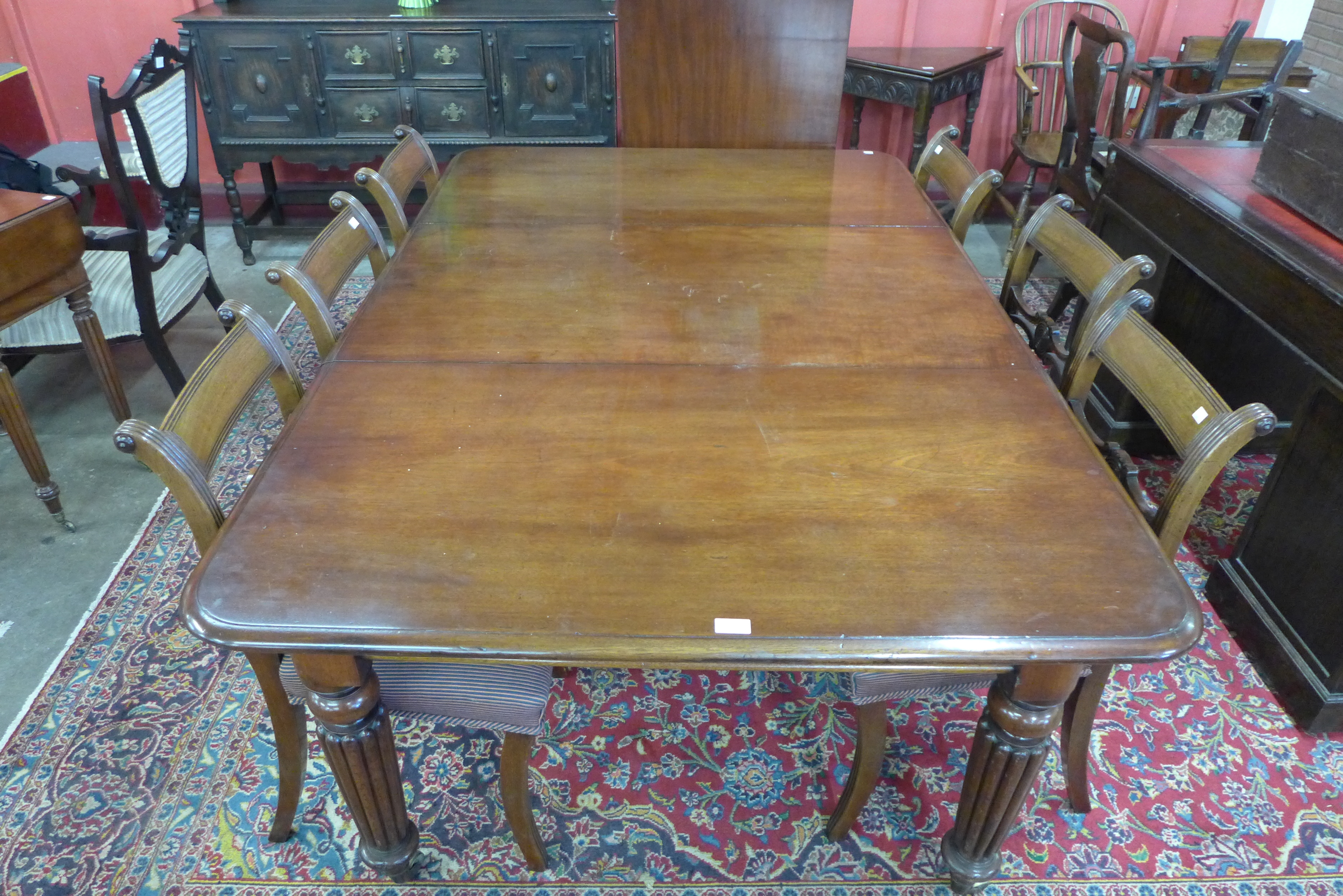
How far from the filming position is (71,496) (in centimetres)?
238

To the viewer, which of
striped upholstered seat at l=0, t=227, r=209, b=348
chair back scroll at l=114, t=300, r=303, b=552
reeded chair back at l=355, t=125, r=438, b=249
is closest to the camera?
chair back scroll at l=114, t=300, r=303, b=552

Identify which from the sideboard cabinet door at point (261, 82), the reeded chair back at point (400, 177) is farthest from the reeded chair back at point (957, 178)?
the sideboard cabinet door at point (261, 82)

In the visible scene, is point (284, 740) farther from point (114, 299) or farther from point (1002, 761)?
point (114, 299)

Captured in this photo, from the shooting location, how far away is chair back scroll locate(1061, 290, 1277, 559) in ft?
3.80

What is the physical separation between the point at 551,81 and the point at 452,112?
1.29ft

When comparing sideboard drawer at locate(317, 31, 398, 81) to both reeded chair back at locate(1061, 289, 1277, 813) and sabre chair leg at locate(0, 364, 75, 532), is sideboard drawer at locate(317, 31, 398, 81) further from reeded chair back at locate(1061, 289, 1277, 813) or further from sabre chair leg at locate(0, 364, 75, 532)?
reeded chair back at locate(1061, 289, 1277, 813)

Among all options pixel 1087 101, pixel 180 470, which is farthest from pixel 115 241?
pixel 1087 101

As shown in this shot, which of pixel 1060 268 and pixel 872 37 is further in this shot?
pixel 872 37

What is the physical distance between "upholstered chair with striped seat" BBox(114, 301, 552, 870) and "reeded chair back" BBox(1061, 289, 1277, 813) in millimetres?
850

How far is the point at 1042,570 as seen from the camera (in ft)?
3.54

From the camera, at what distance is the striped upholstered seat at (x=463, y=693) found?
4.36 feet

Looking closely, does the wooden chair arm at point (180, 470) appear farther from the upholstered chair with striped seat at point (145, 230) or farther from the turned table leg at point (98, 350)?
the upholstered chair with striped seat at point (145, 230)

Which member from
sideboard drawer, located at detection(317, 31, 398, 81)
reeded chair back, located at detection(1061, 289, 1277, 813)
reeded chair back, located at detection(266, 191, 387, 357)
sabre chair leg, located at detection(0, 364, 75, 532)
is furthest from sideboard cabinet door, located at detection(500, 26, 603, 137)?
reeded chair back, located at detection(1061, 289, 1277, 813)

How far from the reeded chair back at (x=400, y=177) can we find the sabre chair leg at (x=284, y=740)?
3.09 ft
